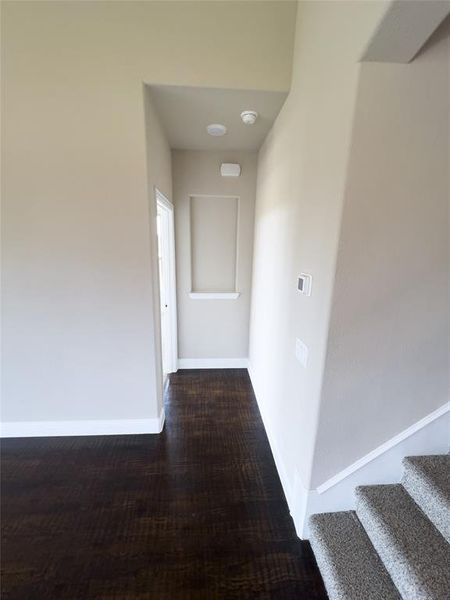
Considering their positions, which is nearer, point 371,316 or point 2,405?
point 371,316

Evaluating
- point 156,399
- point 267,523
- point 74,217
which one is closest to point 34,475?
point 156,399

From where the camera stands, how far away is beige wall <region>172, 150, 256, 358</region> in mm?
2812

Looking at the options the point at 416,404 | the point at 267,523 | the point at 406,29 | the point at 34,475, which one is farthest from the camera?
the point at 34,475

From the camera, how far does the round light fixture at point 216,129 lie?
2.18 m

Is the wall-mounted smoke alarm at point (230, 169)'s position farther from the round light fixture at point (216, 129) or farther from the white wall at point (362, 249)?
the white wall at point (362, 249)

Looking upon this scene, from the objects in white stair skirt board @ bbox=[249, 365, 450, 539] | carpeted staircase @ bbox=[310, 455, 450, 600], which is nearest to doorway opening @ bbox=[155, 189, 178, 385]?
white stair skirt board @ bbox=[249, 365, 450, 539]

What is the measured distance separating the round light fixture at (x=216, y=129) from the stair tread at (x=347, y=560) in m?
2.85

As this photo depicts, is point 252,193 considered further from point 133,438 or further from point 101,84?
point 133,438

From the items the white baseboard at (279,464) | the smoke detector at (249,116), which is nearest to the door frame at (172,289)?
the smoke detector at (249,116)

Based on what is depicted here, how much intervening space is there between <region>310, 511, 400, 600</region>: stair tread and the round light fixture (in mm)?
2845

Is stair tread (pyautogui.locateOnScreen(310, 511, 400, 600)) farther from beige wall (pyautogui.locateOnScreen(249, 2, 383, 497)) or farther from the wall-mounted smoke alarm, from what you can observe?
the wall-mounted smoke alarm

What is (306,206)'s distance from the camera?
1.41 meters

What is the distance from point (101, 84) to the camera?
1.66 meters

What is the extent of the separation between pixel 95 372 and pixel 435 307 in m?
2.29
